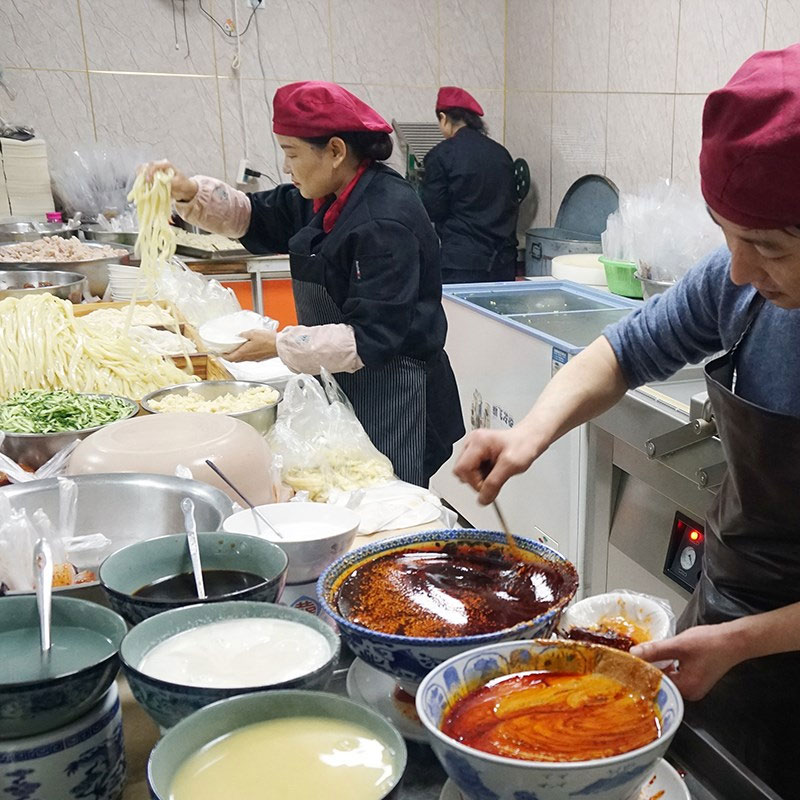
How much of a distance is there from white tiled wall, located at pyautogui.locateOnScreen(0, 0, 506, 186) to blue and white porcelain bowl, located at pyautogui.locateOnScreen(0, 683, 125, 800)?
18.9ft

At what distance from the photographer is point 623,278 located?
3.79 m

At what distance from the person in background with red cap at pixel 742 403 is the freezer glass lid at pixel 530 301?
6.56ft

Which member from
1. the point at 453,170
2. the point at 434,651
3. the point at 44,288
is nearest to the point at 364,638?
the point at 434,651

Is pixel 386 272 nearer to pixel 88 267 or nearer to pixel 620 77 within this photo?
pixel 88 267

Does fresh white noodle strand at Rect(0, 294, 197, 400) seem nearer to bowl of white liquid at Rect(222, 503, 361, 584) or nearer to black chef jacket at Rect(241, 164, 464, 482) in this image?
black chef jacket at Rect(241, 164, 464, 482)

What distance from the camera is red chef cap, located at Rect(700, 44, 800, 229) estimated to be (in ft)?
3.62

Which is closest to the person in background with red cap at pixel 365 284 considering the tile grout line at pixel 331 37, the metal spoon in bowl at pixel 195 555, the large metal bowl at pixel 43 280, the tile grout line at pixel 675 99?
the large metal bowl at pixel 43 280

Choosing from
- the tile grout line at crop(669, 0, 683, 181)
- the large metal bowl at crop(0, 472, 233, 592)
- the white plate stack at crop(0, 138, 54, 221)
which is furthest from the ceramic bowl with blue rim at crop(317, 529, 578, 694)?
the white plate stack at crop(0, 138, 54, 221)

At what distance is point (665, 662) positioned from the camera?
3.68 feet

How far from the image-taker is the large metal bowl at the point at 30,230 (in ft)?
15.4

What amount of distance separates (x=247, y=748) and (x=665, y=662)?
58cm

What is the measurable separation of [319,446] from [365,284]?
84 centimetres

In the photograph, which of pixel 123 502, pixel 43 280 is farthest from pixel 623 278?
pixel 123 502

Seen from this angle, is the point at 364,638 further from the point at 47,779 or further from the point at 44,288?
the point at 44,288
